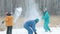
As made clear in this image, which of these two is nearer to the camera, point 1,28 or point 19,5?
point 1,28

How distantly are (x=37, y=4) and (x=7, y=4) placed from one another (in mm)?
3512

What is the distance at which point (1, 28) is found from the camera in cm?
1884

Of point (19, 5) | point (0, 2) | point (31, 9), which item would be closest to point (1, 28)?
point (31, 9)

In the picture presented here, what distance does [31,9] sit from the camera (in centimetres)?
2934

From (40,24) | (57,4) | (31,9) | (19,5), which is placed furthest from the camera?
(57,4)

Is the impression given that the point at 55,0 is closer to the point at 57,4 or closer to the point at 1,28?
the point at 57,4

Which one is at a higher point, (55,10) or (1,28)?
(1,28)


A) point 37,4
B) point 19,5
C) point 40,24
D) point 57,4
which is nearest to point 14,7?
point 19,5

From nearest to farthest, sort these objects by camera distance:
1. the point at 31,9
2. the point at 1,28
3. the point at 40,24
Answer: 1. the point at 1,28
2. the point at 40,24
3. the point at 31,9

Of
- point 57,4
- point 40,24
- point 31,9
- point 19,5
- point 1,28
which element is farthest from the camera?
point 57,4

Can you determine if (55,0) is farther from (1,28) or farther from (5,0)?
(1,28)

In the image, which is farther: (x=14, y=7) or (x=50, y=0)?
(x=50, y=0)

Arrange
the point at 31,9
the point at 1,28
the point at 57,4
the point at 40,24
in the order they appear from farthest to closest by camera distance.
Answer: the point at 57,4 < the point at 31,9 < the point at 40,24 < the point at 1,28

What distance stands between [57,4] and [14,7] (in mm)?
5361
